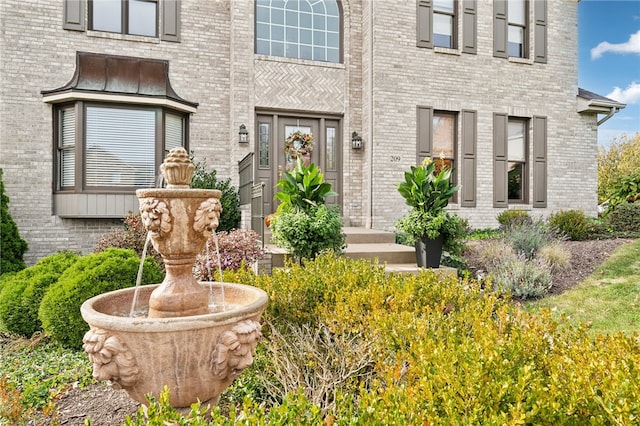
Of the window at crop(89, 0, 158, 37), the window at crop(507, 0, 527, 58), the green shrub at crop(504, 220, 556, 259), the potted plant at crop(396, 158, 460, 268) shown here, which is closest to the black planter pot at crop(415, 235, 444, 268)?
the potted plant at crop(396, 158, 460, 268)

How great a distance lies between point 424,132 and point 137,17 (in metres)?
7.06

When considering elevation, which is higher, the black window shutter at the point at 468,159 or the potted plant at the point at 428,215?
the black window shutter at the point at 468,159

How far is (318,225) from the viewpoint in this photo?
5219 millimetres

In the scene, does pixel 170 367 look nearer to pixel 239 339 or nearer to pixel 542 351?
pixel 239 339

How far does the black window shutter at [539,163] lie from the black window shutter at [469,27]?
2.65m

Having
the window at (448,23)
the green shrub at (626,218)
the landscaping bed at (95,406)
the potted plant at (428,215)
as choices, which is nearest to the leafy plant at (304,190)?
the potted plant at (428,215)

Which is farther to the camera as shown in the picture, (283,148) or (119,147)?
(283,148)

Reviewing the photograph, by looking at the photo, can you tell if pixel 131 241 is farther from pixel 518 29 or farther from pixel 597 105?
pixel 597 105

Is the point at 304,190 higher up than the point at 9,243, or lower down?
higher up

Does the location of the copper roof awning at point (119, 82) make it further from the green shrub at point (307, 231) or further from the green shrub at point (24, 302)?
the green shrub at point (307, 231)

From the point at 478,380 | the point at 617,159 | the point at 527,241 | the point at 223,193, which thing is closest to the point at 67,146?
the point at 223,193

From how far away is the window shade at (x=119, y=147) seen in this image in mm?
8141

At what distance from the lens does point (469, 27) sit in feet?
33.7

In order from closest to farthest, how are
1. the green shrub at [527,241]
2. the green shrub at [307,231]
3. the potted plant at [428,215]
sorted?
the green shrub at [307,231], the potted plant at [428,215], the green shrub at [527,241]
